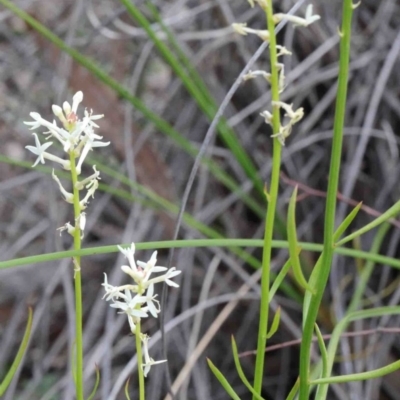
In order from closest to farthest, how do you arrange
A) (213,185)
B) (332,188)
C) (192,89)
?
1. (332,188)
2. (192,89)
3. (213,185)

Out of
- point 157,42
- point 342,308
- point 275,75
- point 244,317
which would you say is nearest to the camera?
point 275,75

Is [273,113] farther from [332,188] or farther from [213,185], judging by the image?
[213,185]

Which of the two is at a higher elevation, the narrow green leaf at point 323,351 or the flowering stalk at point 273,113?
the flowering stalk at point 273,113

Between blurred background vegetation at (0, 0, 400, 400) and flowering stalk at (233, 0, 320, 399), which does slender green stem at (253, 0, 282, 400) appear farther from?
blurred background vegetation at (0, 0, 400, 400)

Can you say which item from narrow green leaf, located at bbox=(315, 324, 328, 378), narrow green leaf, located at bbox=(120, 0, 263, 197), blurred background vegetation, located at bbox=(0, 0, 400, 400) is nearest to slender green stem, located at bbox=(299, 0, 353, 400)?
narrow green leaf, located at bbox=(315, 324, 328, 378)

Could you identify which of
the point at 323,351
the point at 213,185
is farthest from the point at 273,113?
the point at 213,185

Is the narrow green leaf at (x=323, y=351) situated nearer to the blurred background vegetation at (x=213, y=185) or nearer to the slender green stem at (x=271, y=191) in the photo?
the slender green stem at (x=271, y=191)

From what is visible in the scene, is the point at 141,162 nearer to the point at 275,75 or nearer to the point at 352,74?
the point at 352,74

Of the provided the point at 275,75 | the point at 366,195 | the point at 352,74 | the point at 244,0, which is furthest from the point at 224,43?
the point at 275,75

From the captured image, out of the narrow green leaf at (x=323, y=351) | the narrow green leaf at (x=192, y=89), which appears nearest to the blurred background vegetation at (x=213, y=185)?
the narrow green leaf at (x=192, y=89)
